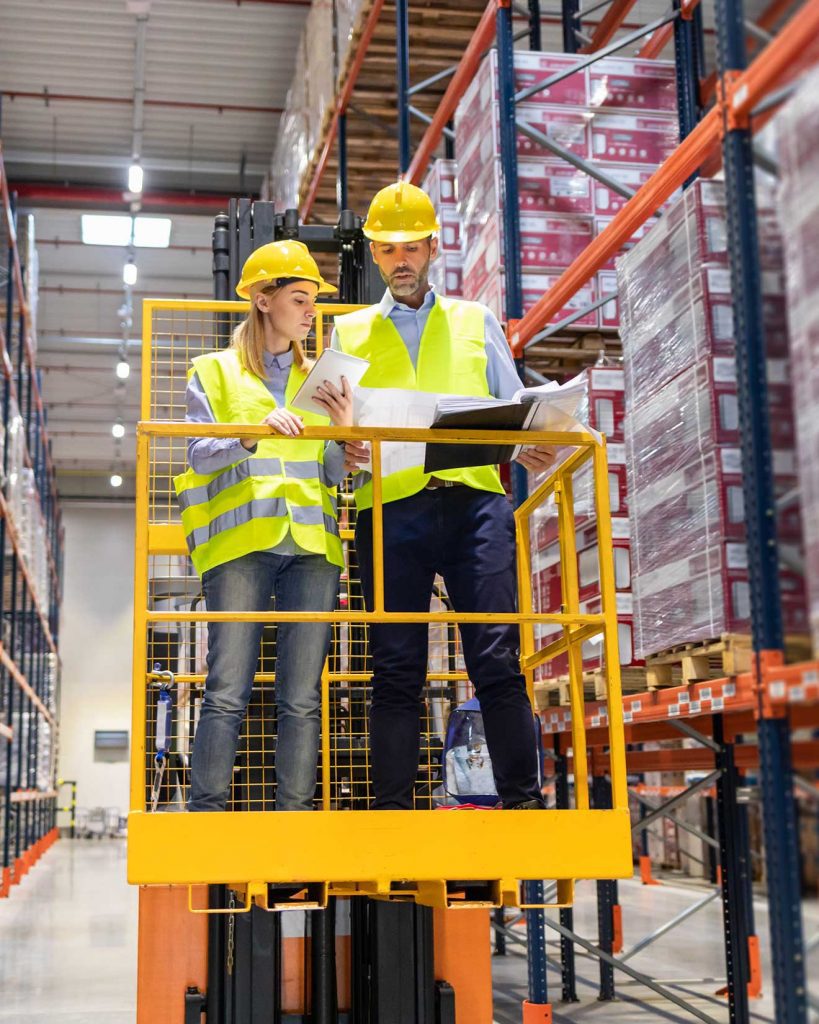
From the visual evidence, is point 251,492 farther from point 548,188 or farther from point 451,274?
point 451,274

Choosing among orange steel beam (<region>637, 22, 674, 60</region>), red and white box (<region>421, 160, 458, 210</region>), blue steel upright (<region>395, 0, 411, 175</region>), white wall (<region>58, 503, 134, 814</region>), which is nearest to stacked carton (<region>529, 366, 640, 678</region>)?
red and white box (<region>421, 160, 458, 210</region>)

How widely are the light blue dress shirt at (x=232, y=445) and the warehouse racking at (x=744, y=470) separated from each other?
135 cm

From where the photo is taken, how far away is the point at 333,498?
170 inches

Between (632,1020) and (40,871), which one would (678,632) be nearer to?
(632,1020)

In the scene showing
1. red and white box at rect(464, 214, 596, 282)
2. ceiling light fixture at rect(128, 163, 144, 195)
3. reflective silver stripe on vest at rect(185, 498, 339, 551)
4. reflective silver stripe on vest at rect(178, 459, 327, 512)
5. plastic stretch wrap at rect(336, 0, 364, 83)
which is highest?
ceiling light fixture at rect(128, 163, 144, 195)

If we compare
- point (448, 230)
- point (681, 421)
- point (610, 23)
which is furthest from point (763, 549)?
point (610, 23)

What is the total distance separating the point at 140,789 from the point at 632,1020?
4675 millimetres

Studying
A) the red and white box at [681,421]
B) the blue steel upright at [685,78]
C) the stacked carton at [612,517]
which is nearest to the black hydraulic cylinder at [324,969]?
the stacked carton at [612,517]

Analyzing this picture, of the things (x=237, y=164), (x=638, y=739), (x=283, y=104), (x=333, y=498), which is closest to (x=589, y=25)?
(x=283, y=104)

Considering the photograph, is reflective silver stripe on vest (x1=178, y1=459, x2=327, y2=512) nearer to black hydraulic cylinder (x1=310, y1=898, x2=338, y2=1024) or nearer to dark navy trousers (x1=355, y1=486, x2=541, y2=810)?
dark navy trousers (x1=355, y1=486, x2=541, y2=810)

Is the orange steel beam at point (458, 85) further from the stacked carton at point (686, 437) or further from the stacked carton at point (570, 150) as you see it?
the stacked carton at point (686, 437)

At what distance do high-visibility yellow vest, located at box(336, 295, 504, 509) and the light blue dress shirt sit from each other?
0.46 ft

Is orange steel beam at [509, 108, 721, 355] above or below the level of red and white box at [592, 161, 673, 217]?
below

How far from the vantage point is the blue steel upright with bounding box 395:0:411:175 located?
920 cm
